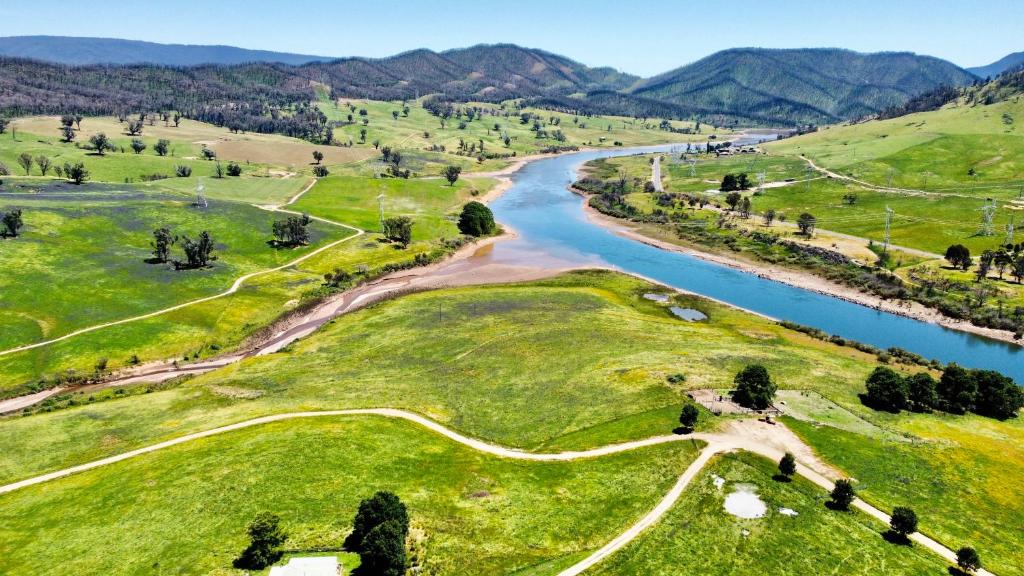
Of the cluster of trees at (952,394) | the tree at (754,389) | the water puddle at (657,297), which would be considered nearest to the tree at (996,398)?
the cluster of trees at (952,394)

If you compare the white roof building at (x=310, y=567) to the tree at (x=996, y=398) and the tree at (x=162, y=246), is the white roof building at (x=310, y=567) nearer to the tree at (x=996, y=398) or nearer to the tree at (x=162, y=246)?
the tree at (x=996, y=398)

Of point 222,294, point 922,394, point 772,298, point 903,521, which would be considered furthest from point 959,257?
point 222,294

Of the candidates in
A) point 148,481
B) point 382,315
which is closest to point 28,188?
point 382,315

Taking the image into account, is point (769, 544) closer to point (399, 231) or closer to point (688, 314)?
point (688, 314)

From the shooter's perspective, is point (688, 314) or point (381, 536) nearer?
point (381, 536)

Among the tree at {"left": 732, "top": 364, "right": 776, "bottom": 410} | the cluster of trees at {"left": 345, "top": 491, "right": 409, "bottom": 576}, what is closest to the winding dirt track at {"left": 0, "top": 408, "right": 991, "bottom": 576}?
the tree at {"left": 732, "top": 364, "right": 776, "bottom": 410}

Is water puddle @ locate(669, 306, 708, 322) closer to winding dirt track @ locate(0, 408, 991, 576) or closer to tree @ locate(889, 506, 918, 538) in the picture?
winding dirt track @ locate(0, 408, 991, 576)
